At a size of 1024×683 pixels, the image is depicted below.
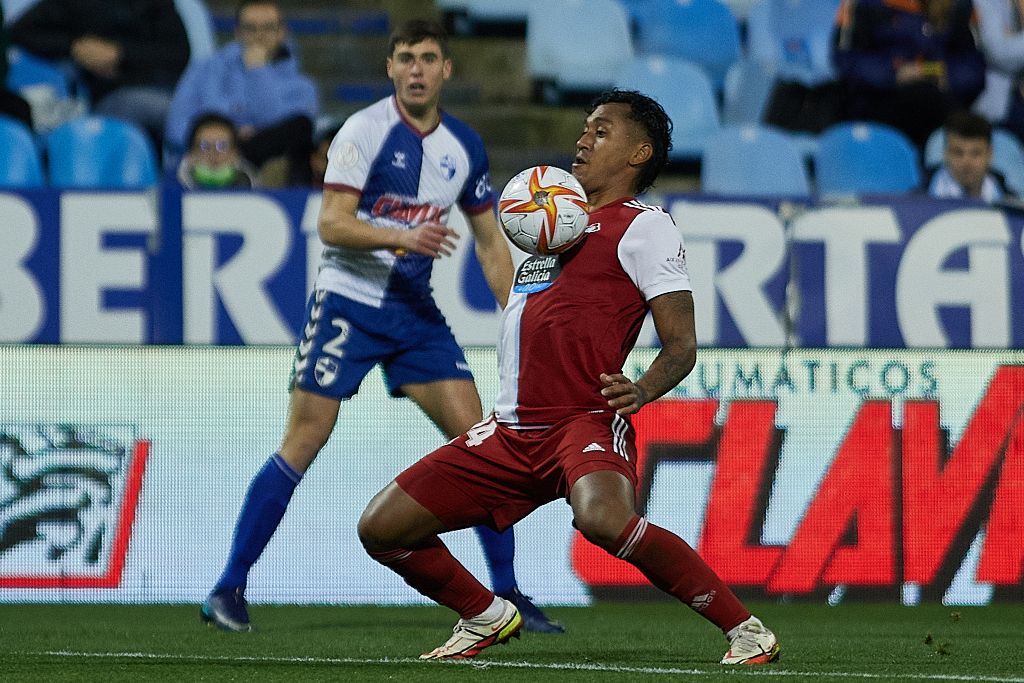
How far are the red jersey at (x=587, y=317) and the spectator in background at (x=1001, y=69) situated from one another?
8.06 metres

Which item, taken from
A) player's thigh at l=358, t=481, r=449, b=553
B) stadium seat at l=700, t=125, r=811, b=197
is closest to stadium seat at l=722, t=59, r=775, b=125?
stadium seat at l=700, t=125, r=811, b=197

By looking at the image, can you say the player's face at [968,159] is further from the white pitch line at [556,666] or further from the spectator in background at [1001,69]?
the white pitch line at [556,666]

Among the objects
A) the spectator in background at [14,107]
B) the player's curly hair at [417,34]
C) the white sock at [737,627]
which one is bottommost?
the white sock at [737,627]

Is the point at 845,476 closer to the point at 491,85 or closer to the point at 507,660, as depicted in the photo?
the point at 507,660

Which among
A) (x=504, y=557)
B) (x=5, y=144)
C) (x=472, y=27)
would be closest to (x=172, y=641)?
(x=504, y=557)

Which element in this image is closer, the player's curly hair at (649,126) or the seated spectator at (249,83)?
the player's curly hair at (649,126)

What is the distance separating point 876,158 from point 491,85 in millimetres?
2771

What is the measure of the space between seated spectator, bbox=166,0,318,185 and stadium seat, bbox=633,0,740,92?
3.07 metres

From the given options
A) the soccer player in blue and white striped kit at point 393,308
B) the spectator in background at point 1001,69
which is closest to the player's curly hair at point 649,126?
the soccer player in blue and white striped kit at point 393,308

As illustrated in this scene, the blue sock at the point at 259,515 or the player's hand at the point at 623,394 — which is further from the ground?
the player's hand at the point at 623,394

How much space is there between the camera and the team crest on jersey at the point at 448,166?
6.39 metres

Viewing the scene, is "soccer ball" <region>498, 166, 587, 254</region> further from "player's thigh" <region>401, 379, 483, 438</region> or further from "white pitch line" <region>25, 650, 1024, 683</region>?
"player's thigh" <region>401, 379, 483, 438</region>

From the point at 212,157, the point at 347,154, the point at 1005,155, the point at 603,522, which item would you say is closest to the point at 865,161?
the point at 1005,155

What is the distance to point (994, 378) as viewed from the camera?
8.04 meters
